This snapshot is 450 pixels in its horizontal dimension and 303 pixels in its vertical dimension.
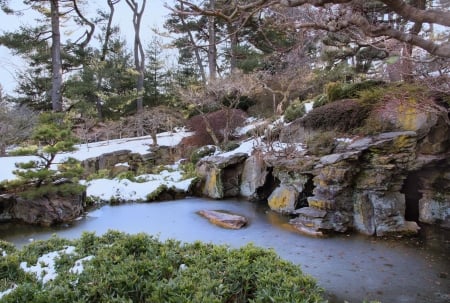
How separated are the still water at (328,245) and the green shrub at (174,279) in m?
1.60

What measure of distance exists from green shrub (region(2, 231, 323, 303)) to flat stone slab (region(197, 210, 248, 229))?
3609mm

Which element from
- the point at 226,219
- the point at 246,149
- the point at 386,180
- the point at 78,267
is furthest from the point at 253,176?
the point at 78,267

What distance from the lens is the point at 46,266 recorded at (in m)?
2.41

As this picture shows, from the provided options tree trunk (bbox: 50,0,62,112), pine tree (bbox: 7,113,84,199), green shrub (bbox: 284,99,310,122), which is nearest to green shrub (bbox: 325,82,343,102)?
green shrub (bbox: 284,99,310,122)

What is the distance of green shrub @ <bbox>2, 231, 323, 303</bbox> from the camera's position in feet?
6.04

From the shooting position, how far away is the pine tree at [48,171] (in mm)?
6711

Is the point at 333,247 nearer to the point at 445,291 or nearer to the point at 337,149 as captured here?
the point at 445,291

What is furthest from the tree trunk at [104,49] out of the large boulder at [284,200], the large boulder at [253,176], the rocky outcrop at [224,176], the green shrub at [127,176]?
the large boulder at [284,200]

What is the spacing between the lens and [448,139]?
19.5 ft

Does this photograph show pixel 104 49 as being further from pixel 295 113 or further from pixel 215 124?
pixel 295 113

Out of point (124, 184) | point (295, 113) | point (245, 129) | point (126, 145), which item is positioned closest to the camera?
point (124, 184)

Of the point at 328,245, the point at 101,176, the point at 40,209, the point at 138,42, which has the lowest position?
the point at 328,245

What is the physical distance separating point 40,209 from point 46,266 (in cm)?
519

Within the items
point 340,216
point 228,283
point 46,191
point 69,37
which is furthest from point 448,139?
point 69,37
